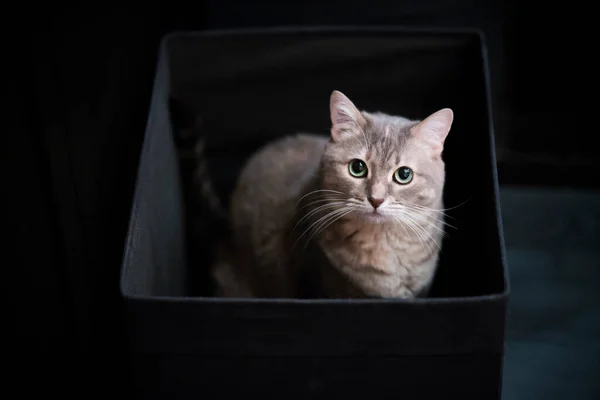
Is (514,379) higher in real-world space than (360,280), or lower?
lower

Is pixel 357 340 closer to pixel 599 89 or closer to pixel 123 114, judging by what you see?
pixel 123 114

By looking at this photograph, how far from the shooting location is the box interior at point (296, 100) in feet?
4.64

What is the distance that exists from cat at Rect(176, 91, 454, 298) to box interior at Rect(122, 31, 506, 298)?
0.37ft

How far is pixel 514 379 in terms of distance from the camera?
4.67 ft

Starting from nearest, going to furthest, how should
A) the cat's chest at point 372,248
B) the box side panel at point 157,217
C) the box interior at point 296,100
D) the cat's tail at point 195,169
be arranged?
the box side panel at point 157,217, the cat's chest at point 372,248, the box interior at point 296,100, the cat's tail at point 195,169

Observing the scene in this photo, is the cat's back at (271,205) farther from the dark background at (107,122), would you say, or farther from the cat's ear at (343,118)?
the dark background at (107,122)

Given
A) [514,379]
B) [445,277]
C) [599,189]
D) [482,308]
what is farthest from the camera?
[599,189]

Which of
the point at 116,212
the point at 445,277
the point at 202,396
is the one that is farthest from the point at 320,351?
the point at 116,212

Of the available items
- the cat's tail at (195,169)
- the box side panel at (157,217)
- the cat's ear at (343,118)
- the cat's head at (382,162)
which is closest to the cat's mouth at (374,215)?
the cat's head at (382,162)

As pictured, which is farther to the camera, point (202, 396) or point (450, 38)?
point (450, 38)

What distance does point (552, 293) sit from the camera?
1.61 m

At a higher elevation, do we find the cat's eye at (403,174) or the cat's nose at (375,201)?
the cat's eye at (403,174)

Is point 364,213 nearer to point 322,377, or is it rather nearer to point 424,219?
point 424,219

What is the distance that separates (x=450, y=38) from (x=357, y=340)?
762 mm
